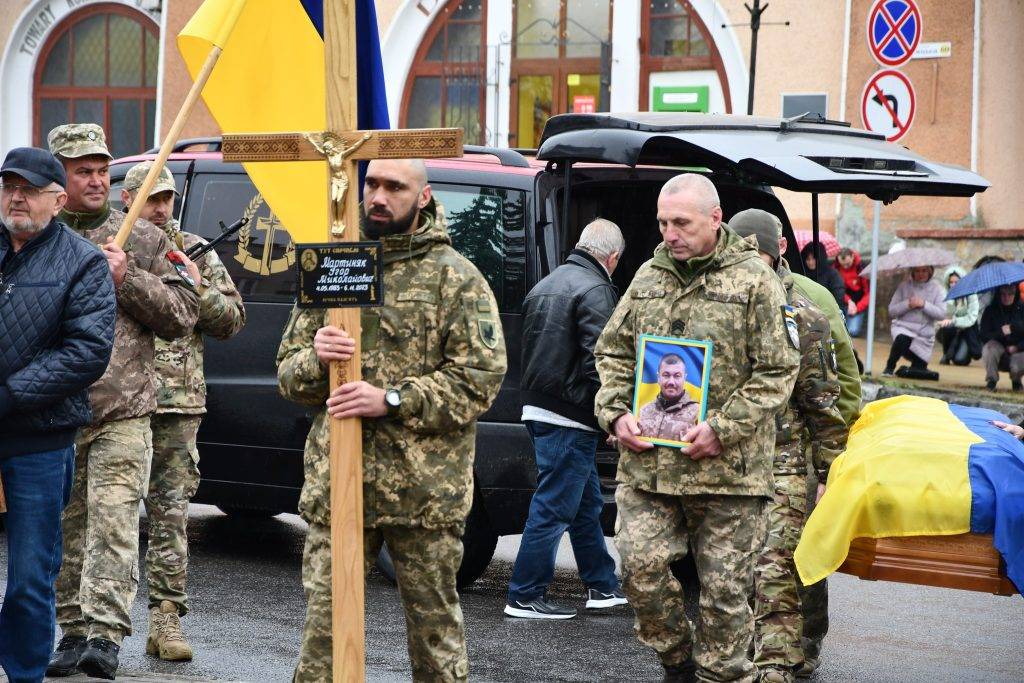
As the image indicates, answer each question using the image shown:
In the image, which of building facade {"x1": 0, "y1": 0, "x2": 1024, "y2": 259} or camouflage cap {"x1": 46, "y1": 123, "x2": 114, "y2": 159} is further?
building facade {"x1": 0, "y1": 0, "x2": 1024, "y2": 259}

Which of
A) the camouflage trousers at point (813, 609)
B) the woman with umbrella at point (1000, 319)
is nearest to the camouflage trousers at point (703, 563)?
the camouflage trousers at point (813, 609)

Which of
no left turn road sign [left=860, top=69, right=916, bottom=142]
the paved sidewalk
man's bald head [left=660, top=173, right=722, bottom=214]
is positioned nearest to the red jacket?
the paved sidewalk

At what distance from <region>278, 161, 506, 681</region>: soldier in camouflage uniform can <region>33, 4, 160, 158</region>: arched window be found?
22019mm

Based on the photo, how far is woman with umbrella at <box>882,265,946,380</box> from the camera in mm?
16859

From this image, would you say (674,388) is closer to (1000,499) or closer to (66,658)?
(1000,499)

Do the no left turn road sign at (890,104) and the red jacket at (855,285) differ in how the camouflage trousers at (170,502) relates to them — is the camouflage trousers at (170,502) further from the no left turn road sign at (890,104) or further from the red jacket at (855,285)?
the red jacket at (855,285)

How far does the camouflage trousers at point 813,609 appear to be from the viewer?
6520mm

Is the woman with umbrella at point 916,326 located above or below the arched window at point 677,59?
below

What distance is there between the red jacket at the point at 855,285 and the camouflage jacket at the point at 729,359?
13068 mm

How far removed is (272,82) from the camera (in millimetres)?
4996

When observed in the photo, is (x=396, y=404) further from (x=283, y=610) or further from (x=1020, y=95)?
(x=1020, y=95)

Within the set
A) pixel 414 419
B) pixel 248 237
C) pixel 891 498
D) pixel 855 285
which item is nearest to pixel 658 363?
pixel 891 498

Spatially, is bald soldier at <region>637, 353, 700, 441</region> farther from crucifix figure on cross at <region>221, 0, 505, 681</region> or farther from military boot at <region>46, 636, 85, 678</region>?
military boot at <region>46, 636, 85, 678</region>

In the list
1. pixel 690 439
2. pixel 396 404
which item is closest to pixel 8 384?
pixel 396 404
